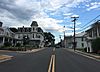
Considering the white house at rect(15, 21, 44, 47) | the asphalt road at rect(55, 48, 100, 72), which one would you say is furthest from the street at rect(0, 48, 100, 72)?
the white house at rect(15, 21, 44, 47)

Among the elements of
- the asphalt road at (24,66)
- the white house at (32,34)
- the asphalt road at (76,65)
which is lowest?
the asphalt road at (76,65)

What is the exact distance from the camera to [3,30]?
69000mm

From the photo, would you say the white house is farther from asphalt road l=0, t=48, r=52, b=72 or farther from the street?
asphalt road l=0, t=48, r=52, b=72

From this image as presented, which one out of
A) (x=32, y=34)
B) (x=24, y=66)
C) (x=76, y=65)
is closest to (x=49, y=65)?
(x=24, y=66)

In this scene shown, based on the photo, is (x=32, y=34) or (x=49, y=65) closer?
(x=49, y=65)

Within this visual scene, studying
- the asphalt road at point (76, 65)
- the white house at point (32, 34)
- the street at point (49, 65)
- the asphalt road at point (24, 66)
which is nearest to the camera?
the asphalt road at point (24, 66)

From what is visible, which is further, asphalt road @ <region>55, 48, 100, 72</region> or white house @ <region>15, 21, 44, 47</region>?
white house @ <region>15, 21, 44, 47</region>

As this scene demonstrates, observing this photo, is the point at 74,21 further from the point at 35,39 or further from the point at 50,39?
the point at 50,39

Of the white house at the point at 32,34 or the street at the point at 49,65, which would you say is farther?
the white house at the point at 32,34

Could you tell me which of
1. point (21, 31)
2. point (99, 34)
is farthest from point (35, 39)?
point (99, 34)

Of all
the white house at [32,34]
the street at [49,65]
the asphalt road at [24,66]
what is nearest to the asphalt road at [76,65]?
the street at [49,65]

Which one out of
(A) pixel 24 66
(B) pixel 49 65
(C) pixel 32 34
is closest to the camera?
(A) pixel 24 66

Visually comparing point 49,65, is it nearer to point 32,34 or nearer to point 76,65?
point 76,65

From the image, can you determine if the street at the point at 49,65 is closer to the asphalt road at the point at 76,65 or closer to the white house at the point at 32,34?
the asphalt road at the point at 76,65
